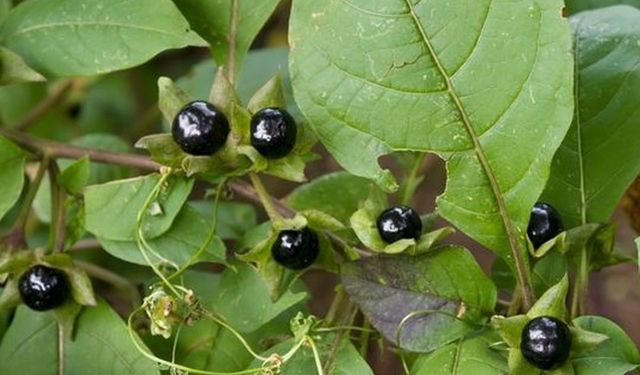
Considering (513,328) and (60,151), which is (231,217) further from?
(513,328)

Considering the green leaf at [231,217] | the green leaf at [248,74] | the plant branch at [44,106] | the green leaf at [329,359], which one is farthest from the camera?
the plant branch at [44,106]

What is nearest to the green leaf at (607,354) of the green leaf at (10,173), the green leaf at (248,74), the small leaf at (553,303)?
the small leaf at (553,303)

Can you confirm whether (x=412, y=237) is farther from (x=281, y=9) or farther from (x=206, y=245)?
(x=281, y=9)

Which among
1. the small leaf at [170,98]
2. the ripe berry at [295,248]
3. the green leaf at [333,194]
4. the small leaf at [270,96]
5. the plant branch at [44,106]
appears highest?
the small leaf at [270,96]

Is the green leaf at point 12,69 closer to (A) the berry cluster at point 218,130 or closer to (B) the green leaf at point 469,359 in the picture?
(A) the berry cluster at point 218,130

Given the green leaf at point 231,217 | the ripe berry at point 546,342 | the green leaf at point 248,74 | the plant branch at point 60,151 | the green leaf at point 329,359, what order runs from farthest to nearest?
the green leaf at point 248,74 < the green leaf at point 231,217 < the plant branch at point 60,151 < the green leaf at point 329,359 < the ripe berry at point 546,342

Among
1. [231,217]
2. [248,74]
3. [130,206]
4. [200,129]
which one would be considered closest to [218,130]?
[200,129]

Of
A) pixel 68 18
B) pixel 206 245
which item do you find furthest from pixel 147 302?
pixel 68 18
